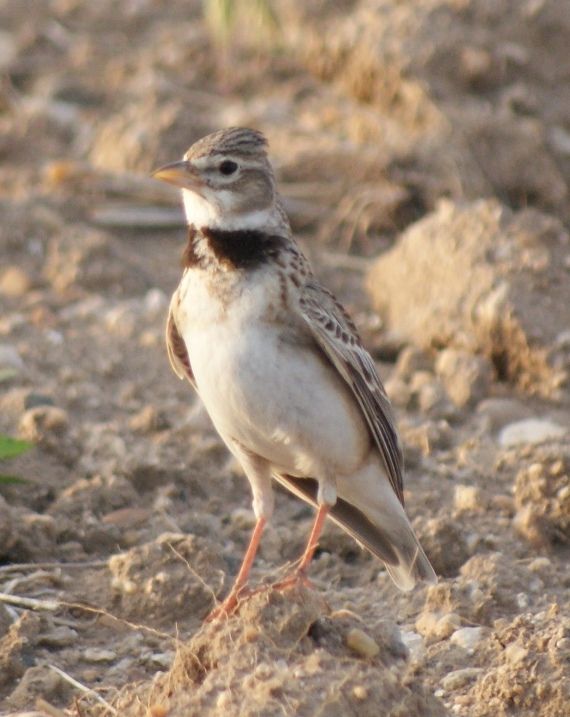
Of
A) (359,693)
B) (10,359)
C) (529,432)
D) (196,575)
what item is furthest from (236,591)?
(10,359)

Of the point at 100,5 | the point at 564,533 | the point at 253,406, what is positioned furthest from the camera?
the point at 100,5

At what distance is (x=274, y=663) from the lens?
17.4 feet

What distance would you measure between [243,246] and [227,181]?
Answer: 13.4 inches

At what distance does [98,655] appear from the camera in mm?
6500

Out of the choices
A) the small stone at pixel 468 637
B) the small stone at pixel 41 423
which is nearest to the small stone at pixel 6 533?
the small stone at pixel 41 423

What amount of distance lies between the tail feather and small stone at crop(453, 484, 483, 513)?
829mm

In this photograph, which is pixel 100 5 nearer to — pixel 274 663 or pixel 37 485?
pixel 37 485

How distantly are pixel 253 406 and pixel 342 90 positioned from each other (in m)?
6.02

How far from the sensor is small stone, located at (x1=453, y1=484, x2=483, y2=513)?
7758 millimetres

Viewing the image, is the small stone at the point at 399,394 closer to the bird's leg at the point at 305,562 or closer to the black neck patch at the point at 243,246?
the bird's leg at the point at 305,562

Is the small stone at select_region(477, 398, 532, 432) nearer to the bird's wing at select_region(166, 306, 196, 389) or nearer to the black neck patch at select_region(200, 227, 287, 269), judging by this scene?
the bird's wing at select_region(166, 306, 196, 389)

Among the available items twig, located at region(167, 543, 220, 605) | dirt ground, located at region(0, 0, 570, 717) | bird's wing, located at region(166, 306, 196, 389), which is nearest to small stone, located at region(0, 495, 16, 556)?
dirt ground, located at region(0, 0, 570, 717)

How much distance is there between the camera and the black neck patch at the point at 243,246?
6477 millimetres

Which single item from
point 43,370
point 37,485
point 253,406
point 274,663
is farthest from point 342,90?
point 274,663
